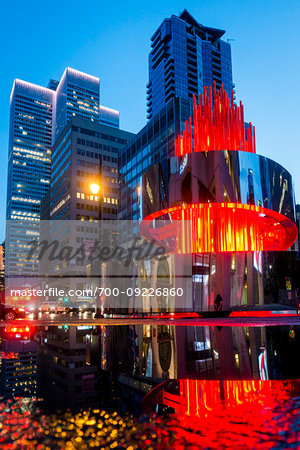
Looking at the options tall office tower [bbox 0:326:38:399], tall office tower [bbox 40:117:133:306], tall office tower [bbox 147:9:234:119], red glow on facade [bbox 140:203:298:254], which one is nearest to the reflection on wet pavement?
tall office tower [bbox 0:326:38:399]

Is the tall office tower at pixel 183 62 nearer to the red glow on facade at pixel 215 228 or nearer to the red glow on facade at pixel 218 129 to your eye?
the red glow on facade at pixel 215 228

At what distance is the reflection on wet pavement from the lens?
11.5ft

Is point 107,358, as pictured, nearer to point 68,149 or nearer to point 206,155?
point 206,155

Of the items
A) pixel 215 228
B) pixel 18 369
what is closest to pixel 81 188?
pixel 215 228

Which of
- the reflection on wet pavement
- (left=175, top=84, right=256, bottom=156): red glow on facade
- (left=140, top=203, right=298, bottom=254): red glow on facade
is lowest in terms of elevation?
the reflection on wet pavement

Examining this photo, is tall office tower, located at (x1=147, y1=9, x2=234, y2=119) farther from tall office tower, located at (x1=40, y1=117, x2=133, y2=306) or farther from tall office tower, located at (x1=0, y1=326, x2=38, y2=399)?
tall office tower, located at (x1=0, y1=326, x2=38, y2=399)

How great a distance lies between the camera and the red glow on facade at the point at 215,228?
31578 mm

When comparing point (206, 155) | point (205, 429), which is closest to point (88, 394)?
point (205, 429)

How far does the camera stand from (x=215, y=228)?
32.0 meters

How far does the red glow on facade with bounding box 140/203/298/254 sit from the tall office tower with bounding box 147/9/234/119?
149 m

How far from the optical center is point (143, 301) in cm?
2920

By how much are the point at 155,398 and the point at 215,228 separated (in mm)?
27721

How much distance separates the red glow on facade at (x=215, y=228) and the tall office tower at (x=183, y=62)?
14905 centimetres

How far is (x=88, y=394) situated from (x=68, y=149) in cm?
12134
